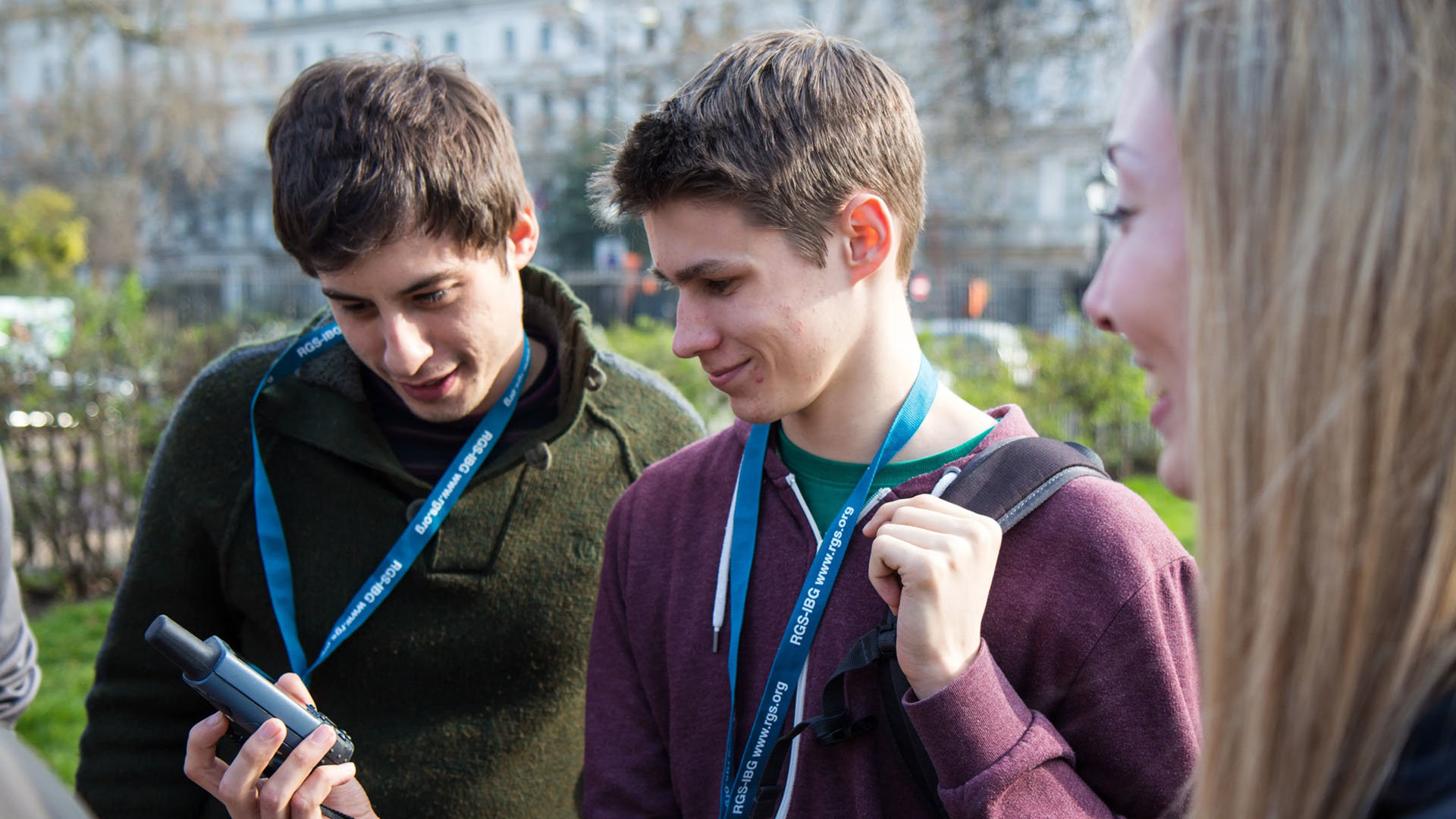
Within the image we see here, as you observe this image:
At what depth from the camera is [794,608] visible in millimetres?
1984

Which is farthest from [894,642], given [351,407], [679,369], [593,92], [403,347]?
[593,92]

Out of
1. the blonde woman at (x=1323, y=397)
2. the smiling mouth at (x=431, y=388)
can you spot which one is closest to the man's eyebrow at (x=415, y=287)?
the smiling mouth at (x=431, y=388)

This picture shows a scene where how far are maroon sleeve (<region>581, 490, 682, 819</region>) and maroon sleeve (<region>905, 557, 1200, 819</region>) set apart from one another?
26.8 inches

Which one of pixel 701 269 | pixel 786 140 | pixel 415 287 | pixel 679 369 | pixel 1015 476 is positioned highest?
pixel 786 140

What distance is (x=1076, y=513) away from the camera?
184 cm

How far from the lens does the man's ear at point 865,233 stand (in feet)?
6.97

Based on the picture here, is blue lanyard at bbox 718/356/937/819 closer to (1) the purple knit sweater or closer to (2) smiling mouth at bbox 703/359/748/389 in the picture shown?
(1) the purple knit sweater

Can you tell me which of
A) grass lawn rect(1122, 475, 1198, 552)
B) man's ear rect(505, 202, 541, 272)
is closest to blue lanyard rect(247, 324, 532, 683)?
man's ear rect(505, 202, 541, 272)

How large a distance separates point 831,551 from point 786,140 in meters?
0.80

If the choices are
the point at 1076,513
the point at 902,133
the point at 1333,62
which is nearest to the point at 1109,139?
the point at 1333,62

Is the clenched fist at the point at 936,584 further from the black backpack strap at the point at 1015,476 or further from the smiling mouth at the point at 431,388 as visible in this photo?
the smiling mouth at the point at 431,388

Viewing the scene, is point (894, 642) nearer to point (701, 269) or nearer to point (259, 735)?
point (701, 269)

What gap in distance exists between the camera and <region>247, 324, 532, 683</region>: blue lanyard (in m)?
2.54

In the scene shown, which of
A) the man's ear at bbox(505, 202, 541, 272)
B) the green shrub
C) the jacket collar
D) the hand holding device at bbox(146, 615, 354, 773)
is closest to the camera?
the hand holding device at bbox(146, 615, 354, 773)
